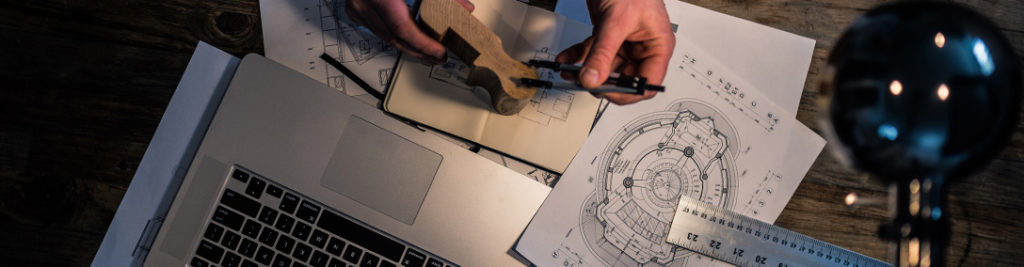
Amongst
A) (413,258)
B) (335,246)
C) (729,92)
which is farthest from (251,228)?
(729,92)

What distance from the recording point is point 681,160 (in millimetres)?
1020

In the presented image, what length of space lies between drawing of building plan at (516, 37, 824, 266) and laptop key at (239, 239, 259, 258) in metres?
0.56

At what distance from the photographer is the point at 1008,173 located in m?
1.04

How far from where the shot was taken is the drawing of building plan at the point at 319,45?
1021 mm

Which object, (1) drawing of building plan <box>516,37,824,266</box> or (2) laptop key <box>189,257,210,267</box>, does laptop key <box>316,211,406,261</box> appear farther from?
(1) drawing of building plan <box>516,37,824,266</box>

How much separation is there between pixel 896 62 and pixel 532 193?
0.60m

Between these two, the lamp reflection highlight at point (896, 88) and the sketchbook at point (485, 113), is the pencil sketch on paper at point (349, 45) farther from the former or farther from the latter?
the lamp reflection highlight at point (896, 88)

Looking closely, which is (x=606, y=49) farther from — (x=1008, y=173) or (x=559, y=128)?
(x=1008, y=173)

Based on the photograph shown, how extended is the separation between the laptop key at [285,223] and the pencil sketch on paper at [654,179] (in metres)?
0.52

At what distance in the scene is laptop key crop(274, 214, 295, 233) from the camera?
95cm

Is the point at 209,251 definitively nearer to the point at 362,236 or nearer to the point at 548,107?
the point at 362,236

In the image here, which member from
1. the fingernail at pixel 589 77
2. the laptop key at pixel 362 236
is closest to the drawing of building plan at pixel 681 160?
the fingernail at pixel 589 77

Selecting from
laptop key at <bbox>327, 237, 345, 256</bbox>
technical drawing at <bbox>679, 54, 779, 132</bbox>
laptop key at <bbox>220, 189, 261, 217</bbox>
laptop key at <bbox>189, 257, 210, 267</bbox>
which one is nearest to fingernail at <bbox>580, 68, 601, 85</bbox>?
technical drawing at <bbox>679, 54, 779, 132</bbox>

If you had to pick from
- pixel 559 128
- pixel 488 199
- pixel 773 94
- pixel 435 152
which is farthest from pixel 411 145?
pixel 773 94
